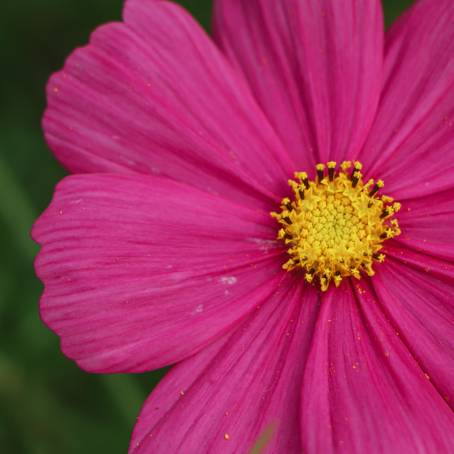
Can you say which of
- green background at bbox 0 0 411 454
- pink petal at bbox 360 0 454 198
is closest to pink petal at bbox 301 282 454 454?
pink petal at bbox 360 0 454 198

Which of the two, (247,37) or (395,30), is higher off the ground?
(395,30)

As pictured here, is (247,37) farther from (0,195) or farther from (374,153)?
(0,195)

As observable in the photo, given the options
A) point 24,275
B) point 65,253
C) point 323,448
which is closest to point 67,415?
point 24,275

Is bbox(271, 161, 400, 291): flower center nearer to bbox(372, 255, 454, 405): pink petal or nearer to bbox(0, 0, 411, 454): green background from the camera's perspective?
bbox(372, 255, 454, 405): pink petal

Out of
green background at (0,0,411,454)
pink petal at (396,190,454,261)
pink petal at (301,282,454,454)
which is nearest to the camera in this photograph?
pink petal at (301,282,454,454)

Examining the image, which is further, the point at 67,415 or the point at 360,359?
the point at 67,415

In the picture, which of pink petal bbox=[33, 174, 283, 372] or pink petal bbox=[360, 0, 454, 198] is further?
pink petal bbox=[360, 0, 454, 198]

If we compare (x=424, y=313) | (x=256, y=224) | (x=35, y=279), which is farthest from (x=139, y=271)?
(x=35, y=279)

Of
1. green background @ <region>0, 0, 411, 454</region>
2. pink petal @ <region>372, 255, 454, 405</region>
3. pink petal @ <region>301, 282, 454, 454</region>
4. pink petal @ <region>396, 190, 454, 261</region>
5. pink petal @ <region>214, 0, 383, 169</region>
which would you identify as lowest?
green background @ <region>0, 0, 411, 454</region>
